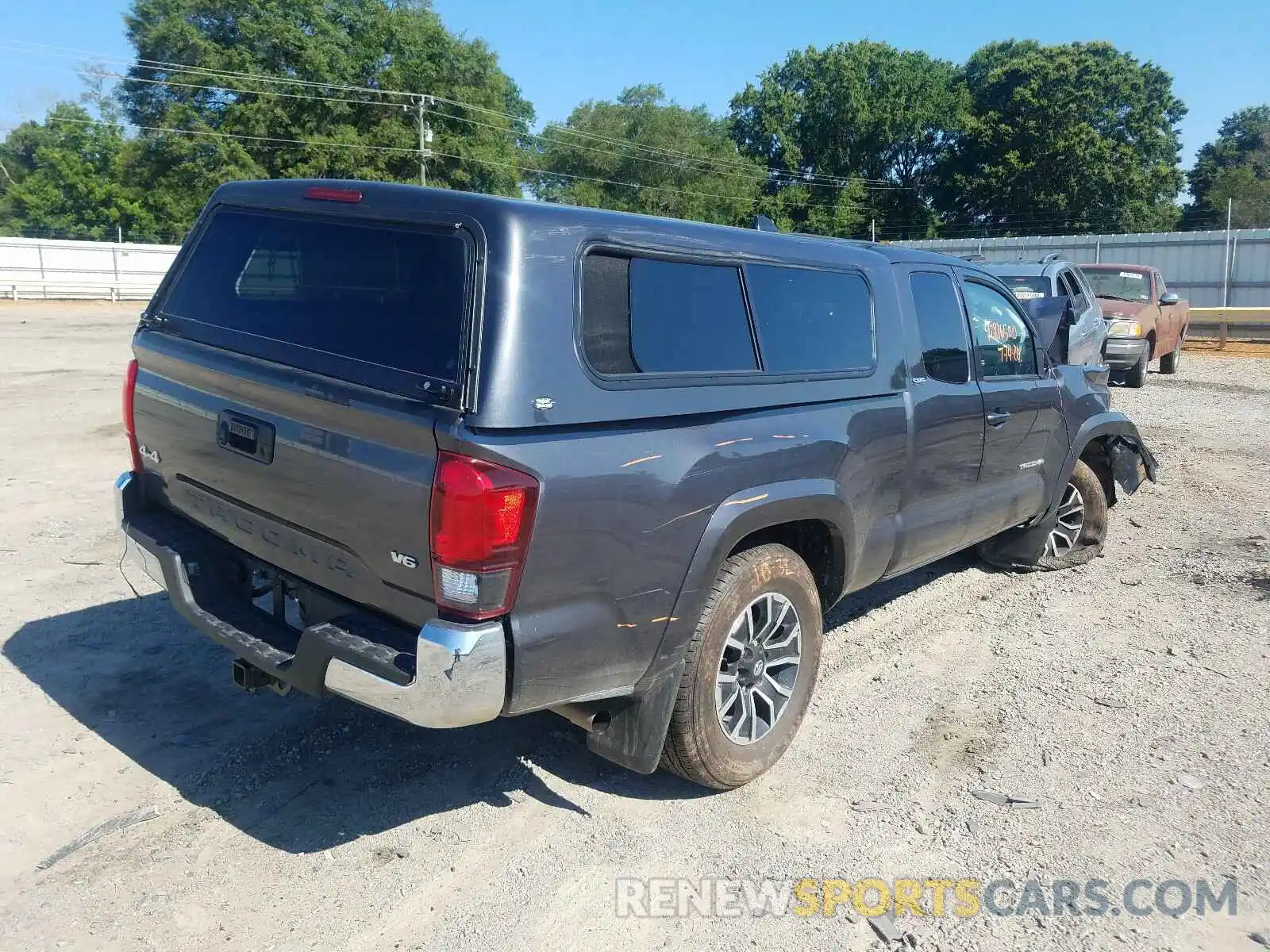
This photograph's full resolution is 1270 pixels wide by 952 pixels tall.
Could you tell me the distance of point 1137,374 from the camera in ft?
50.1

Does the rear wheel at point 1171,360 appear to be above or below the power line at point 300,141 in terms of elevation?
below

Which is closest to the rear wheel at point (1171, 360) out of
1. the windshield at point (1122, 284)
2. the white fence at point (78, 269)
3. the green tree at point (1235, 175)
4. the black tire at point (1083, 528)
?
the windshield at point (1122, 284)

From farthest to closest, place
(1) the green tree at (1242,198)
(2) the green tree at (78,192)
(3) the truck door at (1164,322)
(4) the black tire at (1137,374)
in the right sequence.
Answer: (1) the green tree at (1242,198) < (2) the green tree at (78,192) < (3) the truck door at (1164,322) < (4) the black tire at (1137,374)

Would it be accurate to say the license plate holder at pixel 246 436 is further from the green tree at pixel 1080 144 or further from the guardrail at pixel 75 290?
the green tree at pixel 1080 144

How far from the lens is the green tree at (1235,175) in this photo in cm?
5328

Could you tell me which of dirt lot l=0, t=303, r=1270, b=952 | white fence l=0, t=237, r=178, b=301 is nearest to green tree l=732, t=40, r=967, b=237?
white fence l=0, t=237, r=178, b=301

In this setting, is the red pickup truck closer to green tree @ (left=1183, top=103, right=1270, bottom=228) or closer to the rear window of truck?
the rear window of truck

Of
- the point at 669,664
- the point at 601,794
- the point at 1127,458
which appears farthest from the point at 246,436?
the point at 1127,458

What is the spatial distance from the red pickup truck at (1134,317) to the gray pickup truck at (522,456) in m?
11.8

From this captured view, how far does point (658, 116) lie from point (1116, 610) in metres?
61.7

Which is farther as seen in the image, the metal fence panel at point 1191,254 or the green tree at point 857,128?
the green tree at point 857,128

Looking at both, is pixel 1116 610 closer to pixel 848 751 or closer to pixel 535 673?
pixel 848 751

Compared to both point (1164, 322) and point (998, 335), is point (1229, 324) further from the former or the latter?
point (998, 335)

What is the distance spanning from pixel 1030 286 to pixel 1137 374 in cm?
462
